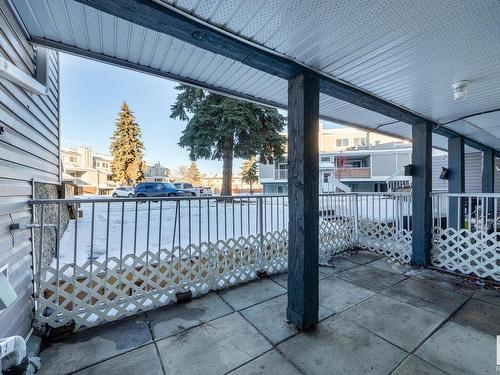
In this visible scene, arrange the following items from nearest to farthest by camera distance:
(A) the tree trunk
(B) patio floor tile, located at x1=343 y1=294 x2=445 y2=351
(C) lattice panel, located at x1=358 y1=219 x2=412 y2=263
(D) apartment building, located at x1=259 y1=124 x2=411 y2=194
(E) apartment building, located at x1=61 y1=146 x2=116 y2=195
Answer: (B) patio floor tile, located at x1=343 y1=294 x2=445 y2=351 < (C) lattice panel, located at x1=358 y1=219 x2=412 y2=263 < (A) the tree trunk < (D) apartment building, located at x1=259 y1=124 x2=411 y2=194 < (E) apartment building, located at x1=61 y1=146 x2=116 y2=195

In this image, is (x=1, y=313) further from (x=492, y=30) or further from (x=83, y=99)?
(x=83, y=99)

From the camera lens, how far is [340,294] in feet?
9.95

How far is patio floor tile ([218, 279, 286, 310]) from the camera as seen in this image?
2822 mm

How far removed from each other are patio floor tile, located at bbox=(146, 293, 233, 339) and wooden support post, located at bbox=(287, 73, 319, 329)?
84 cm

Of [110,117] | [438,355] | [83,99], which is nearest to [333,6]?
[438,355]

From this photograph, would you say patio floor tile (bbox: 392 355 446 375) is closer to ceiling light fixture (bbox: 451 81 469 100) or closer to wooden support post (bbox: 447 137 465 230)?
ceiling light fixture (bbox: 451 81 469 100)

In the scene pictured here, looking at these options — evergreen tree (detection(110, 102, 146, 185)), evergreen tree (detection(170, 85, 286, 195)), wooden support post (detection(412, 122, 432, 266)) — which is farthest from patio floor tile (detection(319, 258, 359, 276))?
evergreen tree (detection(110, 102, 146, 185))

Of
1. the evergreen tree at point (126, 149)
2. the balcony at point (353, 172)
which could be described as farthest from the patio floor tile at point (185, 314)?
the evergreen tree at point (126, 149)

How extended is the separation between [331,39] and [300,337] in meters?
2.58

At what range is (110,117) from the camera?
72.6 feet

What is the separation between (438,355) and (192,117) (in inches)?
520

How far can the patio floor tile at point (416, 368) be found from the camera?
5.75 ft

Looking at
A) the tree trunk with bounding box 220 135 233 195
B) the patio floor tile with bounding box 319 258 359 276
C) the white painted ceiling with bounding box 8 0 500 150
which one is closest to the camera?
the white painted ceiling with bounding box 8 0 500 150

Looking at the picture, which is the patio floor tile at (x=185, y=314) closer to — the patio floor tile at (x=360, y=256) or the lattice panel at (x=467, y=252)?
the patio floor tile at (x=360, y=256)
